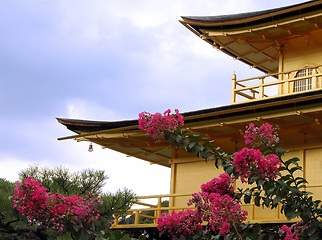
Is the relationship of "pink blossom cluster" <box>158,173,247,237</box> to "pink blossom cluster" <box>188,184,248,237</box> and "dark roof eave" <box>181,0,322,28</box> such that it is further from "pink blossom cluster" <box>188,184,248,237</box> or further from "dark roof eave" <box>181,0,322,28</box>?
"dark roof eave" <box>181,0,322,28</box>

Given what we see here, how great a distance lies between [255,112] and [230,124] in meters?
0.77

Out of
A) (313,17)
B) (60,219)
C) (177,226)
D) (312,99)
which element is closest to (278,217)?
(312,99)

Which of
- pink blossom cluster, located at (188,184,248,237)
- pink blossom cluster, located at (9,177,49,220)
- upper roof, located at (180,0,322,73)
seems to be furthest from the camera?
upper roof, located at (180,0,322,73)

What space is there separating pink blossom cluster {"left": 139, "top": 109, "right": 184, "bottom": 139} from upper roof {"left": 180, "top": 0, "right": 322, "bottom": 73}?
8.69 metres

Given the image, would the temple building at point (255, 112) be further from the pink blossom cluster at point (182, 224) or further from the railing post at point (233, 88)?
the pink blossom cluster at point (182, 224)

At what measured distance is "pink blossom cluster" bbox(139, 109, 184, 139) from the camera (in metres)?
7.21

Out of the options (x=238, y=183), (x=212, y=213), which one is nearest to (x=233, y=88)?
(x=238, y=183)

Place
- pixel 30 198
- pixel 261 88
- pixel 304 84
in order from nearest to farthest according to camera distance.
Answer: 1. pixel 30 198
2. pixel 261 88
3. pixel 304 84

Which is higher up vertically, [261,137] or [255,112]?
[255,112]

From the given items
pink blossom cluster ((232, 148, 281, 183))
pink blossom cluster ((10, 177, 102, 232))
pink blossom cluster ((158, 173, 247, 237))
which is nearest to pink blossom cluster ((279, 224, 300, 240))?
pink blossom cluster ((158, 173, 247, 237))

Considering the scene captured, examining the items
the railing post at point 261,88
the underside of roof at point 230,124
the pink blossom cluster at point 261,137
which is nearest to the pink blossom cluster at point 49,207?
the pink blossom cluster at point 261,137

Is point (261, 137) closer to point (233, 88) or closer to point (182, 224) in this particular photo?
point (182, 224)

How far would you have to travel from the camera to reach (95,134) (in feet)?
52.5

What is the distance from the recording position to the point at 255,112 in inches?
522
